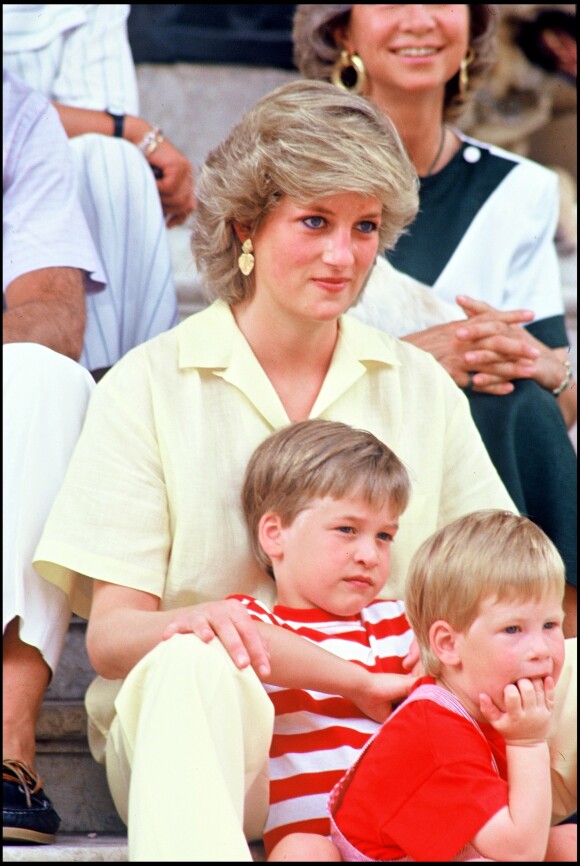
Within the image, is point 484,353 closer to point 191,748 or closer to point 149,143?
point 149,143

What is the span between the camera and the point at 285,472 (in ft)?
5.68

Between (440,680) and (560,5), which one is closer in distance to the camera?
(440,680)

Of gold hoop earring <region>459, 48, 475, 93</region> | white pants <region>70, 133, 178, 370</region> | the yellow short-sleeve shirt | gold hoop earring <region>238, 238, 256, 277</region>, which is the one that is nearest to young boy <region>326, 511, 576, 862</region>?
the yellow short-sleeve shirt

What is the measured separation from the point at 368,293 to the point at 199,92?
139cm

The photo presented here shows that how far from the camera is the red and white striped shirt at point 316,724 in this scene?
161 centimetres

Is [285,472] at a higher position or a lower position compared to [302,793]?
higher

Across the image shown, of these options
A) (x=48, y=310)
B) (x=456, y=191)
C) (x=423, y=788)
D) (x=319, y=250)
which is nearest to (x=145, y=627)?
(x=423, y=788)

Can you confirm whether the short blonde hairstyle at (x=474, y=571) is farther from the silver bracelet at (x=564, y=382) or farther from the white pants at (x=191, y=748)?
the silver bracelet at (x=564, y=382)

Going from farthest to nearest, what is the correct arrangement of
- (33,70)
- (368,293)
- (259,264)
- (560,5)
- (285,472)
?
(560,5) → (33,70) → (368,293) → (259,264) → (285,472)

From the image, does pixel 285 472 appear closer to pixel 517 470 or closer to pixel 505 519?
pixel 505 519

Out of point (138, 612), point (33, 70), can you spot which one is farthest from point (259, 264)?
point (33, 70)

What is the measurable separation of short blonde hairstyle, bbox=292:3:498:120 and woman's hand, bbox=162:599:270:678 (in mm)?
1425

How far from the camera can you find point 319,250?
183 centimetres

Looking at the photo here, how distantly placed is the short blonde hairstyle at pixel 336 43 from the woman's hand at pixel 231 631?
1.43 m
